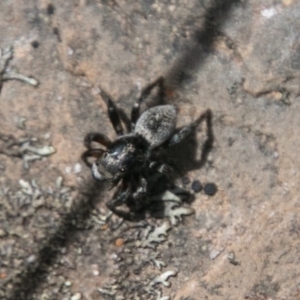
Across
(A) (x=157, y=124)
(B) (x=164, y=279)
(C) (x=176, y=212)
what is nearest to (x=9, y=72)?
(A) (x=157, y=124)

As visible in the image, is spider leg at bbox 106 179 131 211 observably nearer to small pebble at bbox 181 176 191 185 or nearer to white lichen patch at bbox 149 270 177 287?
small pebble at bbox 181 176 191 185

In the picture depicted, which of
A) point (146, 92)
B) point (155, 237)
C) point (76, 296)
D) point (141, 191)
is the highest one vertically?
point (146, 92)

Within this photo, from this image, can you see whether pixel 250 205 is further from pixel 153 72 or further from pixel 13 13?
pixel 13 13

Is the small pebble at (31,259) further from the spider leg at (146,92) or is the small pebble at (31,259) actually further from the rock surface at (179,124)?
the spider leg at (146,92)

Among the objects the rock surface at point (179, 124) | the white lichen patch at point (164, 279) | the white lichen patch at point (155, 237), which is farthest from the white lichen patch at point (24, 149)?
the white lichen patch at point (164, 279)

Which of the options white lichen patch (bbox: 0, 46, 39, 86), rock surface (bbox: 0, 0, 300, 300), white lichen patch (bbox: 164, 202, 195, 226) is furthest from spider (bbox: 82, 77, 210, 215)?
white lichen patch (bbox: 0, 46, 39, 86)

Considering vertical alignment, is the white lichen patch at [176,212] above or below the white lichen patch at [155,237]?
above

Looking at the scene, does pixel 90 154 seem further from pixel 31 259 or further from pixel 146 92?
pixel 31 259
